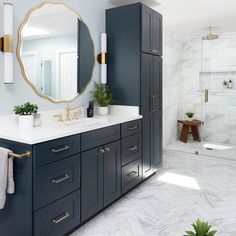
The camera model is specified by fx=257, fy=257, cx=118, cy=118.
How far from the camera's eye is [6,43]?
2084 millimetres

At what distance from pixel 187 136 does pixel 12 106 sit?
12.5ft

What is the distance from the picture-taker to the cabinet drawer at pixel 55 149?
5.77 feet

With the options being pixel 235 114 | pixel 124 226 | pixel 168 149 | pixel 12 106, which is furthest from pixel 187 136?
pixel 12 106

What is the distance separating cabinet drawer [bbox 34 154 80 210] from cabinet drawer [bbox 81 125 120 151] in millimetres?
149

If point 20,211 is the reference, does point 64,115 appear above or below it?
above

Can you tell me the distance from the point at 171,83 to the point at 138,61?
229 cm

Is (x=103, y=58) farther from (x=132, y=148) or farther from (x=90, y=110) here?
(x=132, y=148)

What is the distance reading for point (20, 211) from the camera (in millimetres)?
1809

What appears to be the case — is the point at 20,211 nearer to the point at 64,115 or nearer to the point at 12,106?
the point at 12,106

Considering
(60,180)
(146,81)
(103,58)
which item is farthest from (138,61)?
(60,180)

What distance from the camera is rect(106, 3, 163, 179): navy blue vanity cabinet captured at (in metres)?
3.02

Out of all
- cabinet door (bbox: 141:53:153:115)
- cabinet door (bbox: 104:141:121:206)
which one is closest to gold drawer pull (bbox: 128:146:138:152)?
cabinet door (bbox: 104:141:121:206)

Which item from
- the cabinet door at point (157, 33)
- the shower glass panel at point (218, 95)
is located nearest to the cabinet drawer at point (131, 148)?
the cabinet door at point (157, 33)

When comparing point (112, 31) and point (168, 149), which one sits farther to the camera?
point (168, 149)
